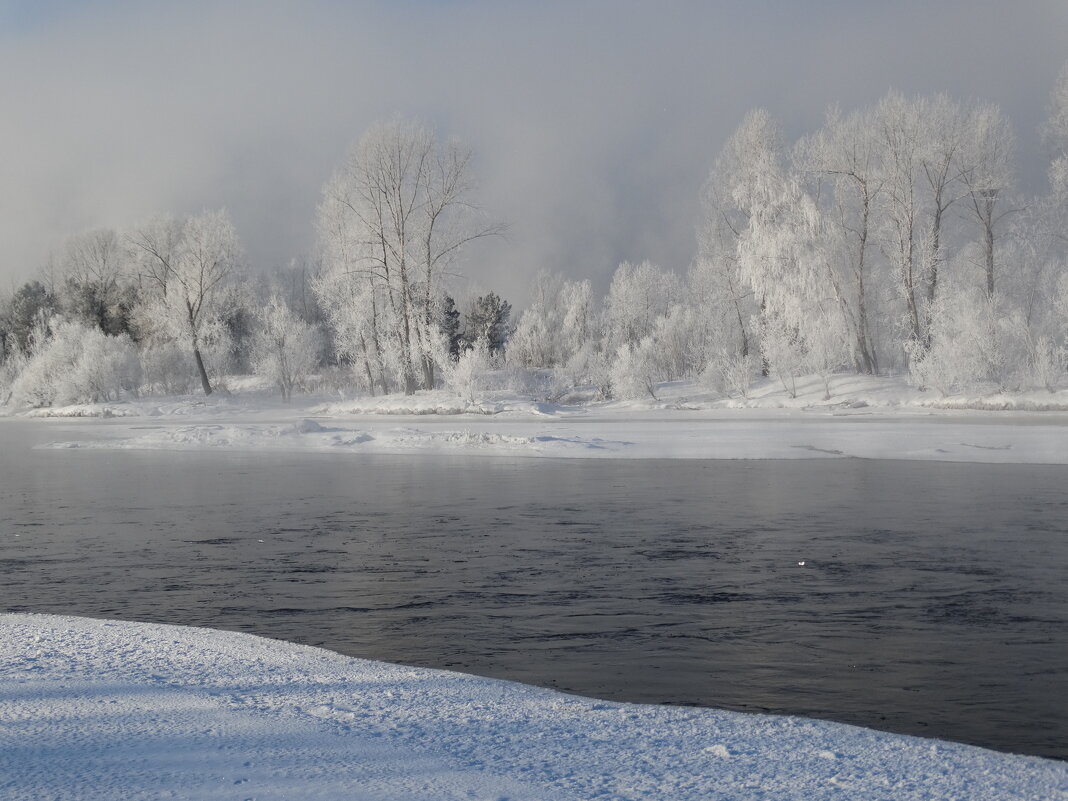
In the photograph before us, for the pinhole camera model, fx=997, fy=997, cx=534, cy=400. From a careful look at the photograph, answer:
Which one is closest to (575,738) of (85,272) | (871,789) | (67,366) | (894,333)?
(871,789)

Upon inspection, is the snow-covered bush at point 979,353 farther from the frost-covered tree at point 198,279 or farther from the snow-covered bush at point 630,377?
the frost-covered tree at point 198,279

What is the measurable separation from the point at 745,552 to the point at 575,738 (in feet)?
19.9

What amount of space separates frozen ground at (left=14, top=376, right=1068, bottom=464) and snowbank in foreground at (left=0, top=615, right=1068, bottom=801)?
56.0 feet

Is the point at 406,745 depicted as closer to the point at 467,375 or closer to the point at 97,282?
the point at 467,375

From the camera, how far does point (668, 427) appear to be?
2927 centimetres

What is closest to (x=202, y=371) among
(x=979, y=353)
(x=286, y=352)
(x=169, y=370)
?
(x=169, y=370)

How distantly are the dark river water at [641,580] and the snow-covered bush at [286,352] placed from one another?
35624 millimetres

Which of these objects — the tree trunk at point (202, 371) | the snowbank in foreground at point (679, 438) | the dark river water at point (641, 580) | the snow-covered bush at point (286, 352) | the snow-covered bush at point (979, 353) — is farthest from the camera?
the tree trunk at point (202, 371)

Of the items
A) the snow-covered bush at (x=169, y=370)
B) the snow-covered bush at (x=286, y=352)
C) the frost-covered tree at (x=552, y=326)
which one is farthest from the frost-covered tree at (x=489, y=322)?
the snow-covered bush at (x=169, y=370)

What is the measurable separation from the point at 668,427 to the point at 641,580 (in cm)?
2066

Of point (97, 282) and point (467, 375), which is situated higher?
point (97, 282)

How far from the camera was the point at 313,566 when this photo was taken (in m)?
9.62

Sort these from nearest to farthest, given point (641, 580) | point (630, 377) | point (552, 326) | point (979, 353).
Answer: point (641, 580) < point (979, 353) < point (630, 377) < point (552, 326)

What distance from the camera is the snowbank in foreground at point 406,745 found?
151 inches
